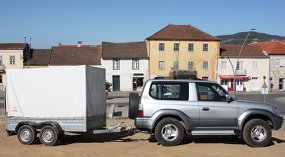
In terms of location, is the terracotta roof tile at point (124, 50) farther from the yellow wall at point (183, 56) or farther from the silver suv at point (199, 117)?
the silver suv at point (199, 117)

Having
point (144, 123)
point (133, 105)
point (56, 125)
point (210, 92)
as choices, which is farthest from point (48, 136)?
point (210, 92)

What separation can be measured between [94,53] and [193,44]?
50.2 feet

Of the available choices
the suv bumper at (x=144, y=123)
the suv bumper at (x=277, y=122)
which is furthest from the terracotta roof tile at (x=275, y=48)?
the suv bumper at (x=144, y=123)

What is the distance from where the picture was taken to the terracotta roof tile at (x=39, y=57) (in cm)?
6225

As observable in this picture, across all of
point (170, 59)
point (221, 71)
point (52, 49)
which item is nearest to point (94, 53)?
point (52, 49)

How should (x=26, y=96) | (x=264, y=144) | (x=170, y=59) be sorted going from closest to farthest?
(x=264, y=144) < (x=26, y=96) < (x=170, y=59)

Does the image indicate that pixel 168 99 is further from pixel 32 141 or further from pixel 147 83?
pixel 32 141

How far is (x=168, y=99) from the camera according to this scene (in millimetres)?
12039

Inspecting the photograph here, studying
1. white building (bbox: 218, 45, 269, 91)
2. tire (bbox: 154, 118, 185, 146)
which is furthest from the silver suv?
white building (bbox: 218, 45, 269, 91)

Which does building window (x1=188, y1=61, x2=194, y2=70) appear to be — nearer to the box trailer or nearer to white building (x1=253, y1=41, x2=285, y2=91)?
white building (x1=253, y1=41, x2=285, y2=91)

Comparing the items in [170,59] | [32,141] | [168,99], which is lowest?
[32,141]

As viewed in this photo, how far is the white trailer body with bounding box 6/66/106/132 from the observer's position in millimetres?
12336

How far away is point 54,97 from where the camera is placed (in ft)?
41.1

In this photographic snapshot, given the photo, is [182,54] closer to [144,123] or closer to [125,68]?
[125,68]
